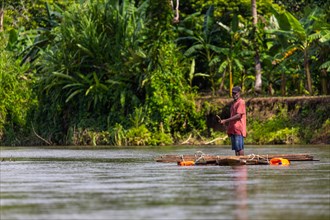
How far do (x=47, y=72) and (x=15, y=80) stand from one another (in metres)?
2.00

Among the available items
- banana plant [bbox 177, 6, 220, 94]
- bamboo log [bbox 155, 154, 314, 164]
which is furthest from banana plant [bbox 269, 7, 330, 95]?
bamboo log [bbox 155, 154, 314, 164]

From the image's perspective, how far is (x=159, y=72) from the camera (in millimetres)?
43125

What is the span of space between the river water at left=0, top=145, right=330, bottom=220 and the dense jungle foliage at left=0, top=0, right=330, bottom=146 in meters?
17.9

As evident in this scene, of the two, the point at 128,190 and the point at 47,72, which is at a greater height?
the point at 47,72

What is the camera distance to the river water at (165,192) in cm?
1299

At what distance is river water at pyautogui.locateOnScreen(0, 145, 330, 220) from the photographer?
512 inches

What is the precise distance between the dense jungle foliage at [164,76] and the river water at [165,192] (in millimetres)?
17922

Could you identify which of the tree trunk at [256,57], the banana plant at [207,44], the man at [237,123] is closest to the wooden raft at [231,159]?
the man at [237,123]

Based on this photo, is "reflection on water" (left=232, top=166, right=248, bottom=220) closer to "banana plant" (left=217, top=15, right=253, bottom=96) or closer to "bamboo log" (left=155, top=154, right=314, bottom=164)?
"bamboo log" (left=155, top=154, right=314, bottom=164)

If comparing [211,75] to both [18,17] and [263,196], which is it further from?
[263,196]

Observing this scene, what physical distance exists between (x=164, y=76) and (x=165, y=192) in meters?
27.1

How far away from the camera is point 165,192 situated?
1609 cm

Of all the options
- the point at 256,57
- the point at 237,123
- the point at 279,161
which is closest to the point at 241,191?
the point at 279,161

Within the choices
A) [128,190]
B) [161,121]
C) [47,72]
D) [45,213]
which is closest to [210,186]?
[128,190]
